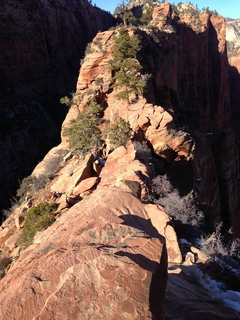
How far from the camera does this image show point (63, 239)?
4.66m

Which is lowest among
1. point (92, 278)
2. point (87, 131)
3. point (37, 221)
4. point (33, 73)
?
point (37, 221)


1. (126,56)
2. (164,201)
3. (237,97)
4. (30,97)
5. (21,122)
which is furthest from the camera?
(237,97)

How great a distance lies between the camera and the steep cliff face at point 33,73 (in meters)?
29.2

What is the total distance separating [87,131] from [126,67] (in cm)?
623

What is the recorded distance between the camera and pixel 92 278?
11.5ft

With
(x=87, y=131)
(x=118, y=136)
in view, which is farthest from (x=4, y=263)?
(x=87, y=131)

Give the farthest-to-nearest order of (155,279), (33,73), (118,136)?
(33,73)
(118,136)
(155,279)

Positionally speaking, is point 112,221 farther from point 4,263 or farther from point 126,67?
point 126,67

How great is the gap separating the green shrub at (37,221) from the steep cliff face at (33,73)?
15871 millimetres

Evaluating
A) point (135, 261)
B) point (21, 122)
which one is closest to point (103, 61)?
point (21, 122)

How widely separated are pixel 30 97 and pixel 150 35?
15586mm

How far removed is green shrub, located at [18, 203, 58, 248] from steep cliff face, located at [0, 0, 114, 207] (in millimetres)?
15871

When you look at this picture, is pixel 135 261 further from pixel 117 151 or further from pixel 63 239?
pixel 117 151

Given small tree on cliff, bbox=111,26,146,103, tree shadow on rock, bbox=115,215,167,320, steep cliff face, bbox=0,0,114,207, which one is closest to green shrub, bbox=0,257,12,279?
tree shadow on rock, bbox=115,215,167,320
